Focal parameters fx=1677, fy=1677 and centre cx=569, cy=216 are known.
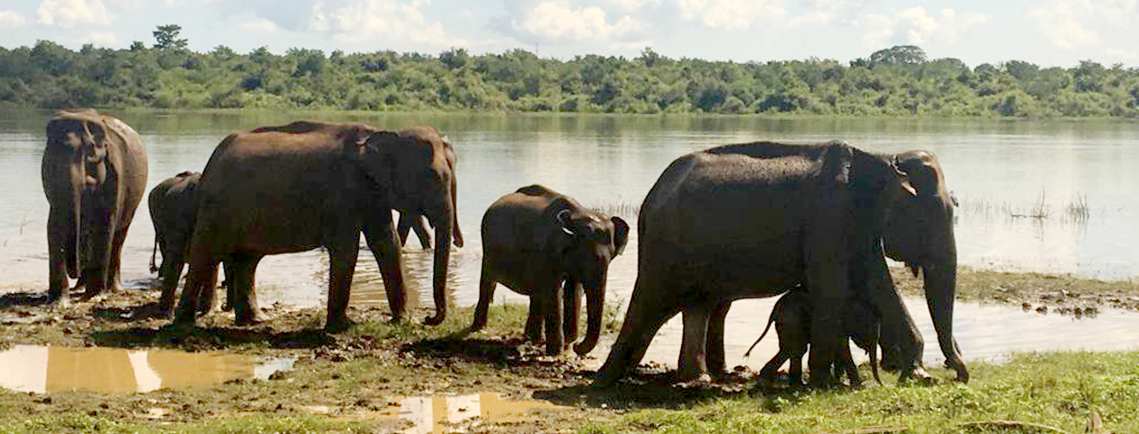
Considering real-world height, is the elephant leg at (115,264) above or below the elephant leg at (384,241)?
below

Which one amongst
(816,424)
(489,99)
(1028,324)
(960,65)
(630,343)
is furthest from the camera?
(960,65)

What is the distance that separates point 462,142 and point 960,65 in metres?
73.2

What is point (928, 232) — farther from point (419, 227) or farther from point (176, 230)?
point (176, 230)

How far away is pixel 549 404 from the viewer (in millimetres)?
11625

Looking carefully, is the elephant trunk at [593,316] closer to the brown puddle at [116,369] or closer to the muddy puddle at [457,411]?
the muddy puddle at [457,411]

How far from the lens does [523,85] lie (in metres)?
101

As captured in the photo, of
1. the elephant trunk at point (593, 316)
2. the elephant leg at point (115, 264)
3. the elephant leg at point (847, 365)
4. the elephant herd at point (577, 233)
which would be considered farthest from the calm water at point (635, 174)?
the elephant leg at point (847, 365)

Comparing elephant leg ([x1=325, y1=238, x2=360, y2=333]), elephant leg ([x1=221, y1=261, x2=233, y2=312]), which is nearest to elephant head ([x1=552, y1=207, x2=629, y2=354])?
elephant leg ([x1=325, y1=238, x2=360, y2=333])

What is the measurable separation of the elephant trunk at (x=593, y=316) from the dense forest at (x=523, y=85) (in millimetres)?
73505

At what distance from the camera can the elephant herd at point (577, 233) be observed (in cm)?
1223

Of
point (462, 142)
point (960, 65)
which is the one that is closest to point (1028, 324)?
point (462, 142)

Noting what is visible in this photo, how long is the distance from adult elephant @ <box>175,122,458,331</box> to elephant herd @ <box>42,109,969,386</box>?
0.02m

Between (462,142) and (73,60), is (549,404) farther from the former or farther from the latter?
(73,60)

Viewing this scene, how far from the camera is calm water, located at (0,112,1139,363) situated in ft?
70.1
